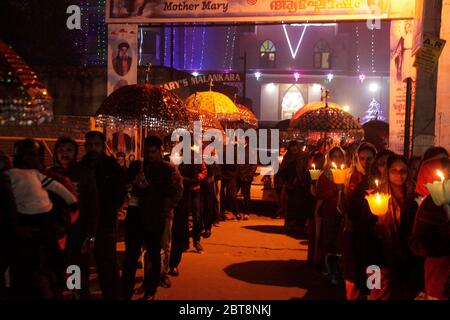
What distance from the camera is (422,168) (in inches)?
207

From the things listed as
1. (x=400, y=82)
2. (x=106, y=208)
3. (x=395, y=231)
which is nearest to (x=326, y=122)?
(x=400, y=82)

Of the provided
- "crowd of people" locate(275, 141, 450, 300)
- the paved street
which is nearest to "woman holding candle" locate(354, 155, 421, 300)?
"crowd of people" locate(275, 141, 450, 300)

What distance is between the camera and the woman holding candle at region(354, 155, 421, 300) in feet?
17.5

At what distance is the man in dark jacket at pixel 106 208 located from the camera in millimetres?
6512

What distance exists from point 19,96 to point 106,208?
111 inches

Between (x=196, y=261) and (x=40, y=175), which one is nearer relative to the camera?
(x=40, y=175)

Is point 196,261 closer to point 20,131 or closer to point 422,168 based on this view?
point 422,168

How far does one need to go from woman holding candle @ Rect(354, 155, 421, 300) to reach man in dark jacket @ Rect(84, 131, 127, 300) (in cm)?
281

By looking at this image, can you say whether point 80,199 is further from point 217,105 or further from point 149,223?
point 217,105

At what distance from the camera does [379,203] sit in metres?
5.29

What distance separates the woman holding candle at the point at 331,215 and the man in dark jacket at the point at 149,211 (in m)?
2.43
